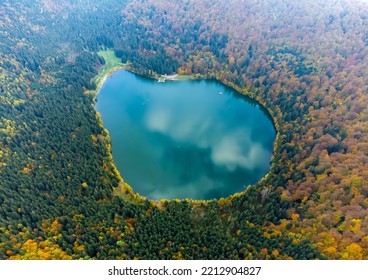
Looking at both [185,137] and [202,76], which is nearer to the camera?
[185,137]

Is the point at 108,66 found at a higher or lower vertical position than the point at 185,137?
higher

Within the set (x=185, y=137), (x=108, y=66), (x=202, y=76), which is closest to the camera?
(x=185, y=137)

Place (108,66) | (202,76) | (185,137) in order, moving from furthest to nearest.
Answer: (108,66) → (202,76) → (185,137)

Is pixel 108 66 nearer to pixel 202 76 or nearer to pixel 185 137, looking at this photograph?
pixel 202 76

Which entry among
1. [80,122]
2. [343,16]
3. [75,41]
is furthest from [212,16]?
[80,122]

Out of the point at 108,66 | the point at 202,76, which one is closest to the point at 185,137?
Result: the point at 202,76

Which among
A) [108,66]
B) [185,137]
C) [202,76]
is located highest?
[108,66]

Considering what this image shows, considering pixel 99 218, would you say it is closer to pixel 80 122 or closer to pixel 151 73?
pixel 80 122
